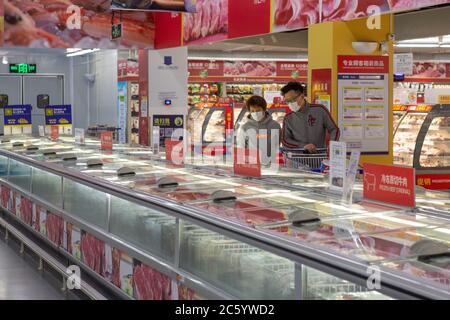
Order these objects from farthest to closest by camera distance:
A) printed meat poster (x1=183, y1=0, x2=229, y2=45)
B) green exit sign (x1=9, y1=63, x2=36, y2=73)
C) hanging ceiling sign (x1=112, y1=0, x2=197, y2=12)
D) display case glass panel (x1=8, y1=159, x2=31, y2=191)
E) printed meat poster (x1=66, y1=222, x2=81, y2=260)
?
green exit sign (x1=9, y1=63, x2=36, y2=73) → printed meat poster (x1=183, y1=0, x2=229, y2=45) → hanging ceiling sign (x1=112, y1=0, x2=197, y2=12) → display case glass panel (x1=8, y1=159, x2=31, y2=191) → printed meat poster (x1=66, y1=222, x2=81, y2=260)

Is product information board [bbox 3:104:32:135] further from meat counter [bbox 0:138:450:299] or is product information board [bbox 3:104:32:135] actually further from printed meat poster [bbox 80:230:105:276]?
printed meat poster [bbox 80:230:105:276]

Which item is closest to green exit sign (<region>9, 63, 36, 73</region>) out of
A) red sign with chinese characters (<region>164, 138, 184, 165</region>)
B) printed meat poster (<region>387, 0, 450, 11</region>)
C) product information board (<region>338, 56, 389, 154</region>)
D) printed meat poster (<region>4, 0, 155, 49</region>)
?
printed meat poster (<region>4, 0, 155, 49</region>)

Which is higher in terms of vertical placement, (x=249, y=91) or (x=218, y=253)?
(x=249, y=91)

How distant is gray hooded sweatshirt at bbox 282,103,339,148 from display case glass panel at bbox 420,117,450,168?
7.28 ft

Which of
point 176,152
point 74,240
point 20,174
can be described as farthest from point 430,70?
point 74,240

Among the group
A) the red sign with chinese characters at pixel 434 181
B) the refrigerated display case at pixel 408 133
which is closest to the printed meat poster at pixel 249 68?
the refrigerated display case at pixel 408 133

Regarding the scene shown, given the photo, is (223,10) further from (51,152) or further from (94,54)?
(94,54)

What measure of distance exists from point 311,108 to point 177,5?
2.67 m

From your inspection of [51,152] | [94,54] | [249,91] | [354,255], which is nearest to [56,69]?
[94,54]

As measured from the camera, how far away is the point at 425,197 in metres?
4.09

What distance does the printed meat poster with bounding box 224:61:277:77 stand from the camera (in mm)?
20469

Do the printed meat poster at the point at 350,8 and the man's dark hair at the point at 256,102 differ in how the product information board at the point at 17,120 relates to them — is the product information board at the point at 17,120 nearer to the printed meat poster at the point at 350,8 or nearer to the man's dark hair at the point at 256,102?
the man's dark hair at the point at 256,102

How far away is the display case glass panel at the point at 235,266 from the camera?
3.30 metres

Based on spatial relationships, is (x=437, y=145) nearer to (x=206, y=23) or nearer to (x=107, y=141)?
(x=206, y=23)
